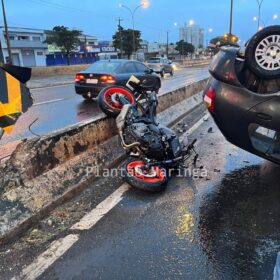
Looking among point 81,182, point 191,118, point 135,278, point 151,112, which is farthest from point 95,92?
point 135,278

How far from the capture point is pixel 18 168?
3.79 meters

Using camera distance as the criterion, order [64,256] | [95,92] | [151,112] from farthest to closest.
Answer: [95,92], [151,112], [64,256]

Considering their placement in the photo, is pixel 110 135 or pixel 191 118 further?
pixel 191 118

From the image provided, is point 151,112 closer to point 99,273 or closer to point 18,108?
point 18,108

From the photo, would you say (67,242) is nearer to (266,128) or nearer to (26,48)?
(266,128)

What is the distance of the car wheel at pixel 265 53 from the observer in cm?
414

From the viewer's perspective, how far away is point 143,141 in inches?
193

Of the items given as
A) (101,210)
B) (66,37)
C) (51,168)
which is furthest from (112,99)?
(66,37)

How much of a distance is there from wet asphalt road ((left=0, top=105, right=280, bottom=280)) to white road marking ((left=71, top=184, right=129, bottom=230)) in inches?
2.7

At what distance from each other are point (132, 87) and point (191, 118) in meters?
4.08

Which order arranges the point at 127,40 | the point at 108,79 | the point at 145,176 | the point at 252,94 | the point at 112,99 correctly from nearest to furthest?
the point at 252,94, the point at 145,176, the point at 112,99, the point at 108,79, the point at 127,40

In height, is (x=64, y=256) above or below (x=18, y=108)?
below

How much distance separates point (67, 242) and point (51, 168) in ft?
3.75

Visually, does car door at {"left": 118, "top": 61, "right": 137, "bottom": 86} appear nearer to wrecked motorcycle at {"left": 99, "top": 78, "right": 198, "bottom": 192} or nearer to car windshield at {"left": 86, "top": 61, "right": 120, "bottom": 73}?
car windshield at {"left": 86, "top": 61, "right": 120, "bottom": 73}
